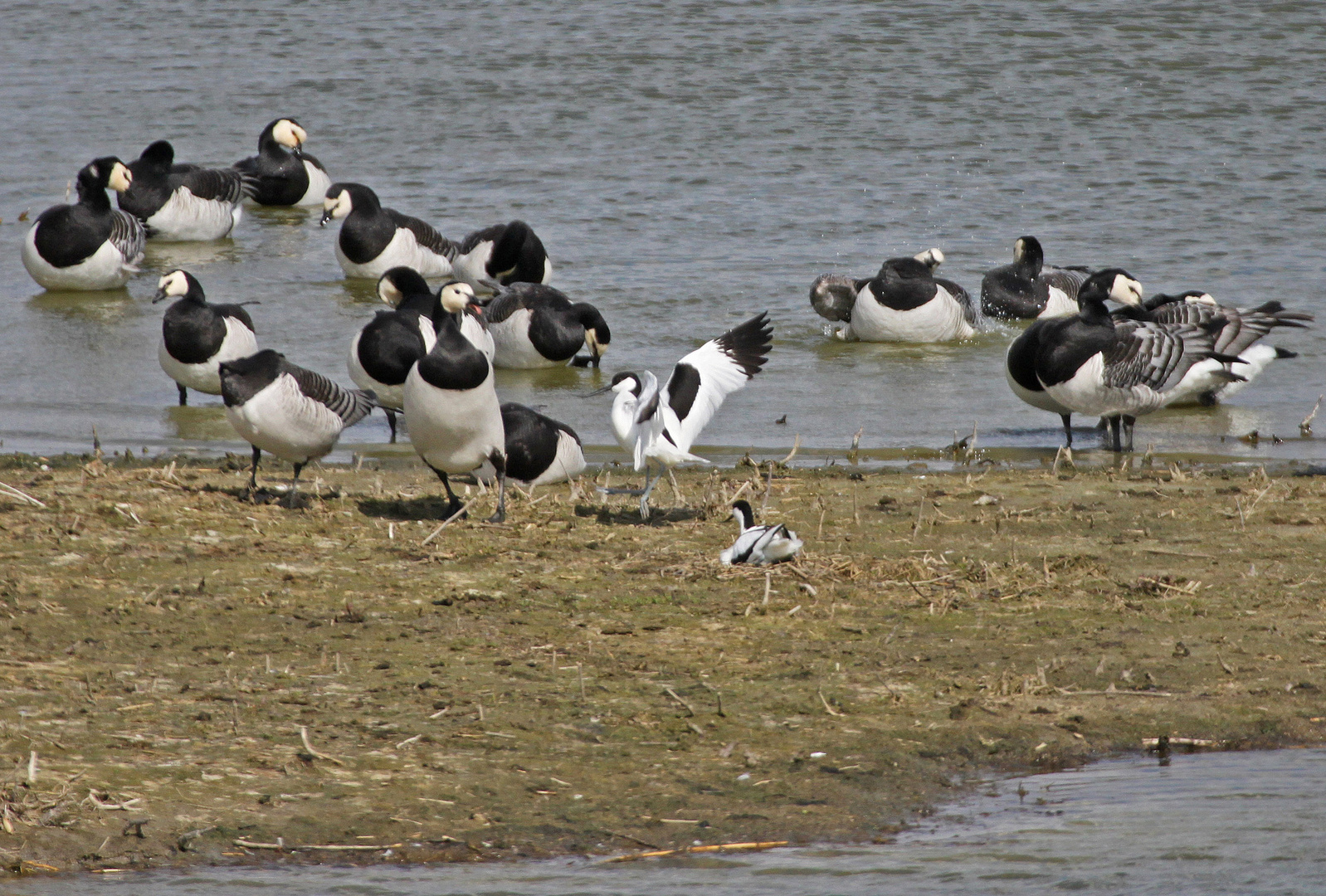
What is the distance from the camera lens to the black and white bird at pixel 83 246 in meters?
15.1

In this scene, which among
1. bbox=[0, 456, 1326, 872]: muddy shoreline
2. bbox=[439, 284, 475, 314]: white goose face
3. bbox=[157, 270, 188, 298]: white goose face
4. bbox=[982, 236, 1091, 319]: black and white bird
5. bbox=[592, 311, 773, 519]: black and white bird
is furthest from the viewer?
bbox=[982, 236, 1091, 319]: black and white bird

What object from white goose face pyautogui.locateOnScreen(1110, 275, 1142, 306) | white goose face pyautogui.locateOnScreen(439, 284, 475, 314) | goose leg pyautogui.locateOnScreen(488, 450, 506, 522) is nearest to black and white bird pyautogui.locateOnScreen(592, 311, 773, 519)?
goose leg pyautogui.locateOnScreen(488, 450, 506, 522)

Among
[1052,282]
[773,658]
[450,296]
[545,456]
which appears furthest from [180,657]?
[1052,282]

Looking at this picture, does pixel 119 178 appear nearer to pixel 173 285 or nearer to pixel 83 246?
pixel 83 246

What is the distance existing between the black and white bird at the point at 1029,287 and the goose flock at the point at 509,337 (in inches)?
0.7

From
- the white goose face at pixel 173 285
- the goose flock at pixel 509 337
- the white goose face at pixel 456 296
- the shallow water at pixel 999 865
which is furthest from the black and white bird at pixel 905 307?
the shallow water at pixel 999 865

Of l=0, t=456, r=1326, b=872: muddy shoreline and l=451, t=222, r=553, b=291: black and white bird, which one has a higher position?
l=0, t=456, r=1326, b=872: muddy shoreline

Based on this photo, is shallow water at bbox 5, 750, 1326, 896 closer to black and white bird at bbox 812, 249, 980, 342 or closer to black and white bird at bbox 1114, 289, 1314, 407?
black and white bird at bbox 1114, 289, 1314, 407

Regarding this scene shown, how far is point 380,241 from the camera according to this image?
51.4 ft

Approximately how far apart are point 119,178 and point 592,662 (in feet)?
44.5

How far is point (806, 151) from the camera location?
19328mm

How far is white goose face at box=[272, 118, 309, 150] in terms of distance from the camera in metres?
20.6

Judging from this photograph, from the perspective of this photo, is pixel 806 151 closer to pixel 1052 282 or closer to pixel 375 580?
pixel 1052 282

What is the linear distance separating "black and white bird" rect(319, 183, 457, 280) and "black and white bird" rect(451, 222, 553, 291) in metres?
0.63
